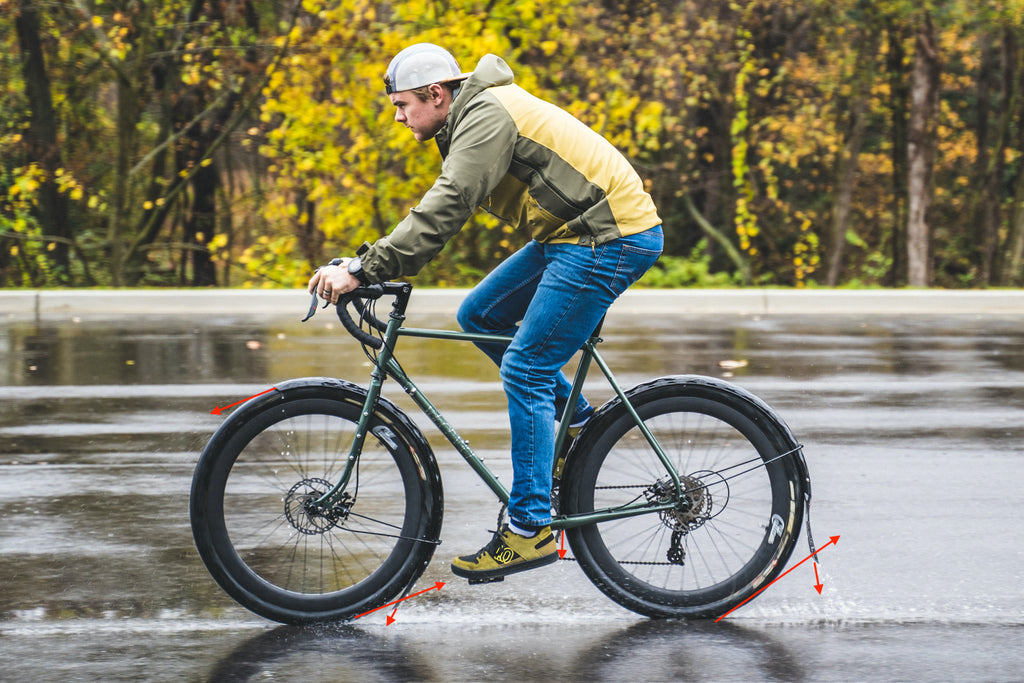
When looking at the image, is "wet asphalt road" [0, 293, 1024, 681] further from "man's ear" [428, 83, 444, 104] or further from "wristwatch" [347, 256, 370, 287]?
"man's ear" [428, 83, 444, 104]

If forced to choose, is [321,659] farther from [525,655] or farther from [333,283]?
[333,283]

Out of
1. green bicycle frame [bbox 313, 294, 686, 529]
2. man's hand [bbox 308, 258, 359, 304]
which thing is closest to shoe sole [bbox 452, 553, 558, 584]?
green bicycle frame [bbox 313, 294, 686, 529]

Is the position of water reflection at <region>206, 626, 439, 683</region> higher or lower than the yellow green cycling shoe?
lower

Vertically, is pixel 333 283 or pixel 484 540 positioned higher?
pixel 333 283

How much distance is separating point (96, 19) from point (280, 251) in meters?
3.66

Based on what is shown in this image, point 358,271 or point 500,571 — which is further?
point 500,571

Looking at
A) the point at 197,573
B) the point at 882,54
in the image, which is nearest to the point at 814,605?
the point at 197,573

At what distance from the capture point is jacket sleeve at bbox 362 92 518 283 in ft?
12.5

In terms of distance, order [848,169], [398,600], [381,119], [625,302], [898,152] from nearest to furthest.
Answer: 1. [398,600]
2. [625,302]
3. [381,119]
4. [848,169]
5. [898,152]

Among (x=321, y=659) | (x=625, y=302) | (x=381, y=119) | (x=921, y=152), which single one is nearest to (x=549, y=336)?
(x=321, y=659)

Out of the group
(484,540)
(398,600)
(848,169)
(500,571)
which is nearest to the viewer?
(500,571)

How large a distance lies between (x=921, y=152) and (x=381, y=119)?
7.65 metres

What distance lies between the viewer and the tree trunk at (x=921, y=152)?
17.5 metres

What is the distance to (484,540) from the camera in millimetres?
5160
